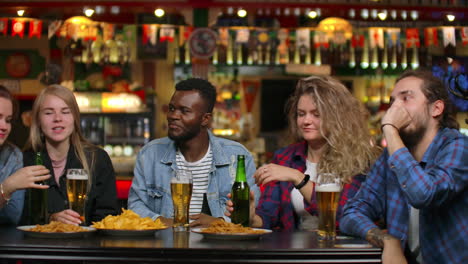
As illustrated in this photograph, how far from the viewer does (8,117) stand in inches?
119

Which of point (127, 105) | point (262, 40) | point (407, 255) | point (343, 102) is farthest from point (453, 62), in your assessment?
point (407, 255)

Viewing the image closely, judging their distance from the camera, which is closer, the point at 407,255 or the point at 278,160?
the point at 407,255

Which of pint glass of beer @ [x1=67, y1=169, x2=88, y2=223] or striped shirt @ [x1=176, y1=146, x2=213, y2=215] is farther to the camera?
striped shirt @ [x1=176, y1=146, x2=213, y2=215]

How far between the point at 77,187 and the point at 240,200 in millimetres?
632

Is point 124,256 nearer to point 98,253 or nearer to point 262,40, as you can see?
point 98,253

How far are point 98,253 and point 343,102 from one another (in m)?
1.70

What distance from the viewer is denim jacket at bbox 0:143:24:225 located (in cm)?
290

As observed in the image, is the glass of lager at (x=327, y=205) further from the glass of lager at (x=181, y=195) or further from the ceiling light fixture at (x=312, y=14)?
the ceiling light fixture at (x=312, y=14)

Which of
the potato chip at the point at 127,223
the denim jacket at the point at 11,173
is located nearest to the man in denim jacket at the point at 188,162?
the denim jacket at the point at 11,173

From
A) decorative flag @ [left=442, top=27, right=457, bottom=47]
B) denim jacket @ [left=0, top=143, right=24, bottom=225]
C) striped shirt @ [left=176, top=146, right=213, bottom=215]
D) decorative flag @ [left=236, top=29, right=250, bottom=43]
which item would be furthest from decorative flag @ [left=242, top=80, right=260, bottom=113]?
denim jacket @ [left=0, top=143, right=24, bottom=225]

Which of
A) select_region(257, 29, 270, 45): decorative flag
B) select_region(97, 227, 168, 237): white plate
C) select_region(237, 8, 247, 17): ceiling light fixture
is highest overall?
select_region(237, 8, 247, 17): ceiling light fixture

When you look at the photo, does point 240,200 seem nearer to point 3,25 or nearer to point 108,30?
point 108,30

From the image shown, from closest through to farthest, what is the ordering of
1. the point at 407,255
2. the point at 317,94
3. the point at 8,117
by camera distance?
the point at 407,255
the point at 8,117
the point at 317,94

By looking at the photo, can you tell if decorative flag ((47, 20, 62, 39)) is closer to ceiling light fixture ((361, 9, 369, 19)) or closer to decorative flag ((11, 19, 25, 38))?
decorative flag ((11, 19, 25, 38))
